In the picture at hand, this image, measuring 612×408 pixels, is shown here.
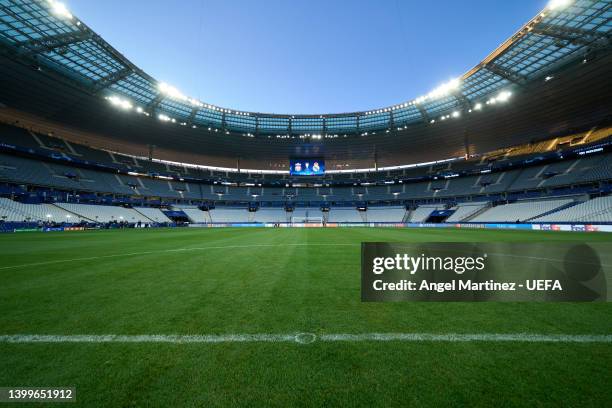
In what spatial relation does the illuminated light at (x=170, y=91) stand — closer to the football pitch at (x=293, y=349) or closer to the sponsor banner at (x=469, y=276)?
the football pitch at (x=293, y=349)

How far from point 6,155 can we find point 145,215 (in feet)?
58.3

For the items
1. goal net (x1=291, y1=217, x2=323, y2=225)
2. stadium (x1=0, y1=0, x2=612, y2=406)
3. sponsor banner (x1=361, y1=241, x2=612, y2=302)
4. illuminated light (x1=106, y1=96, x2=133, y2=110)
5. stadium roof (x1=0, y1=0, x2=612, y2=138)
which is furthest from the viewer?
goal net (x1=291, y1=217, x2=323, y2=225)

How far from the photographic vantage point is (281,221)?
52.0m

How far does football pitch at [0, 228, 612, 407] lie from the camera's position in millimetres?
1773

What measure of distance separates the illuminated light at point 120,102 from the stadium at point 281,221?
0.27 m

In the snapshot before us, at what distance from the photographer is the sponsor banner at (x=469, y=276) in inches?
127

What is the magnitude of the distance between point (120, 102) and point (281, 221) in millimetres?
32474

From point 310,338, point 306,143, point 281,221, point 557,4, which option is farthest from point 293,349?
point 281,221

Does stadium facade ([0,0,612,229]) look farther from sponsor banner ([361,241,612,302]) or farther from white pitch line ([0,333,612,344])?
white pitch line ([0,333,612,344])

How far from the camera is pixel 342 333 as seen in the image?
279 centimetres

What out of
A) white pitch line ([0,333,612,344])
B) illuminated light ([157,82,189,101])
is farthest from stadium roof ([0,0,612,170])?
white pitch line ([0,333,612,344])

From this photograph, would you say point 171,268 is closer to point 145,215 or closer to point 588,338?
point 588,338

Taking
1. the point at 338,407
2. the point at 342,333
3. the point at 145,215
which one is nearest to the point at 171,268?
the point at 342,333

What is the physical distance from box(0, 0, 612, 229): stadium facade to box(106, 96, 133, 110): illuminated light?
0.74ft
